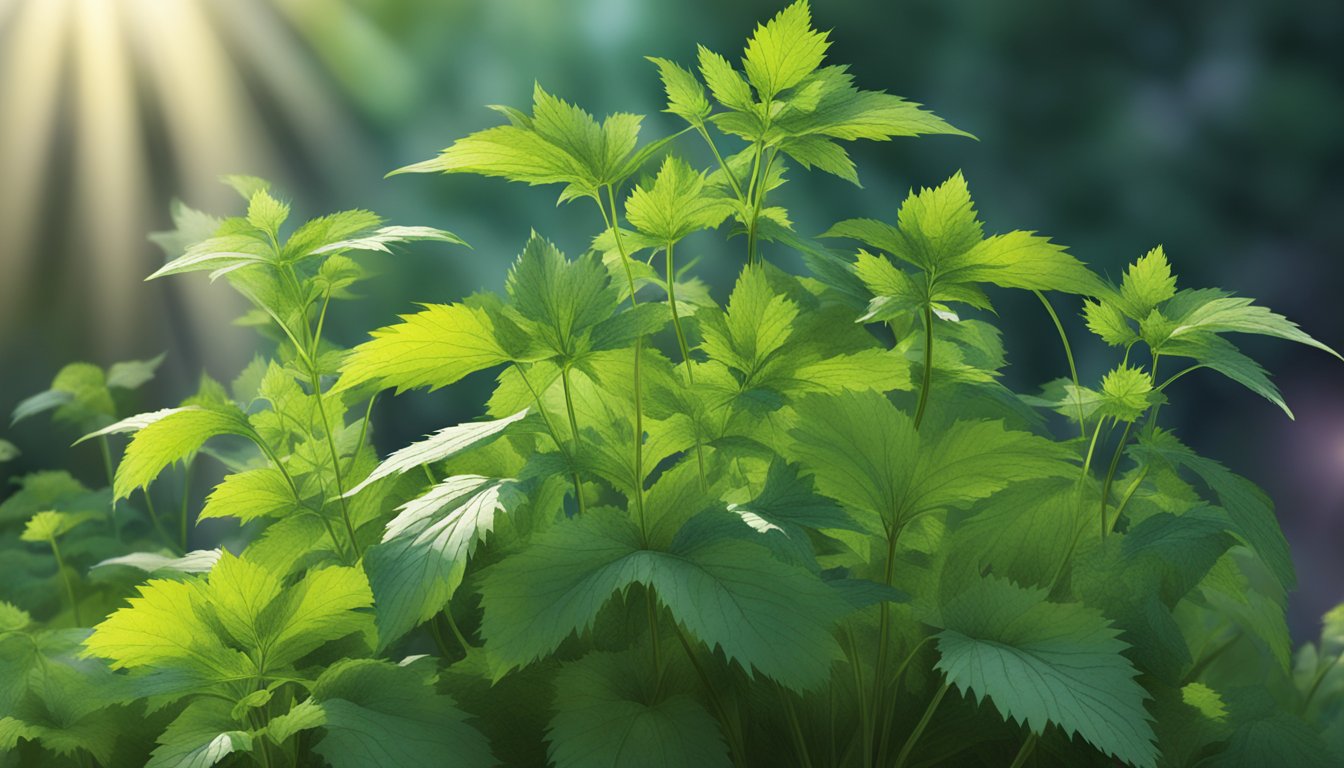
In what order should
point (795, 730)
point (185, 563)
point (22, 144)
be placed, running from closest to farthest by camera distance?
point (795, 730), point (185, 563), point (22, 144)

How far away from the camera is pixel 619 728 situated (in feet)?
1.49

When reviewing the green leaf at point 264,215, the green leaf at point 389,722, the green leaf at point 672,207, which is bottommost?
the green leaf at point 389,722

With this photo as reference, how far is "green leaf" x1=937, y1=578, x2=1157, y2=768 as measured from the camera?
39 cm

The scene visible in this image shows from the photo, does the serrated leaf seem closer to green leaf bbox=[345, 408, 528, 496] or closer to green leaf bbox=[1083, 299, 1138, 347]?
green leaf bbox=[345, 408, 528, 496]

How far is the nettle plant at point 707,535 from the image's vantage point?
1.41 ft

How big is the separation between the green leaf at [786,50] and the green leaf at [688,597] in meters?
0.24

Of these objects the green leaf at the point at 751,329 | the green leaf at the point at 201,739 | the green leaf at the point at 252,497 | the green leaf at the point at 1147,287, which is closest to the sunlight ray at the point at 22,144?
the green leaf at the point at 252,497

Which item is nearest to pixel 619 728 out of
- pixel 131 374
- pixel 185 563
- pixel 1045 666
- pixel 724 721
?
pixel 724 721

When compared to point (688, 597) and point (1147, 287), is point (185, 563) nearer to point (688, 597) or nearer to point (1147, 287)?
point (688, 597)

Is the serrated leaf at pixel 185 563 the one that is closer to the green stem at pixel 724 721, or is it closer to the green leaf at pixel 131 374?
the green stem at pixel 724 721

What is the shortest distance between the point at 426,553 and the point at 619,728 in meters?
0.11

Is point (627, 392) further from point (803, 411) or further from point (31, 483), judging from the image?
point (31, 483)

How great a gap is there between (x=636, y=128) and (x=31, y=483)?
3.38 ft

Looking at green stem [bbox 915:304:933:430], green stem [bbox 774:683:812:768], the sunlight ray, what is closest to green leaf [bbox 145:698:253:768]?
green stem [bbox 774:683:812:768]
